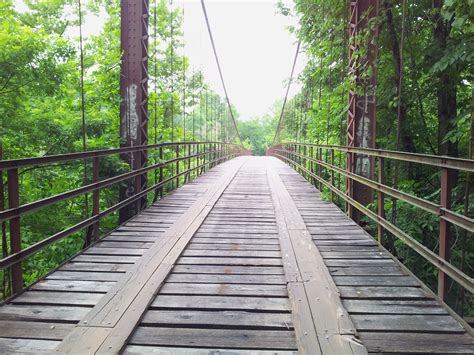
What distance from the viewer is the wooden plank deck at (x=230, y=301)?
6.88ft

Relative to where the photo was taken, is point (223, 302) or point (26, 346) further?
point (223, 302)

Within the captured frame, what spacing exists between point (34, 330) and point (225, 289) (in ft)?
3.87

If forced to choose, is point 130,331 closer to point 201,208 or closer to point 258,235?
point 258,235

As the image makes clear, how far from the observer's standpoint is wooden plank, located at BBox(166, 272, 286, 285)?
2955 millimetres

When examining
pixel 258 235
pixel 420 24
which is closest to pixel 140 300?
pixel 258 235

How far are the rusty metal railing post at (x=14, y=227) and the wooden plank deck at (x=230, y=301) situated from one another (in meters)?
0.12

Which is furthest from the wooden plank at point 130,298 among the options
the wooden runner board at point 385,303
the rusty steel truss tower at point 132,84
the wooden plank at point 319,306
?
the rusty steel truss tower at point 132,84

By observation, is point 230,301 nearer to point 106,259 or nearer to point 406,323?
point 406,323

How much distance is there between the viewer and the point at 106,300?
259 cm

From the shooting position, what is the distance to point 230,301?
260 centimetres

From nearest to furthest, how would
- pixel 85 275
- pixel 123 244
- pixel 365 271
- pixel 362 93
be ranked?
pixel 85 275 < pixel 365 271 < pixel 123 244 < pixel 362 93

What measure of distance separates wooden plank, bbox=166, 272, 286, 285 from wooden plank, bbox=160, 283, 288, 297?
79 mm

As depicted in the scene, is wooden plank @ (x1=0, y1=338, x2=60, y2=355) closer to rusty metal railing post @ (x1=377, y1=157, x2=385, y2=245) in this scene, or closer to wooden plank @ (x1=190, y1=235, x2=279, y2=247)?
wooden plank @ (x1=190, y1=235, x2=279, y2=247)

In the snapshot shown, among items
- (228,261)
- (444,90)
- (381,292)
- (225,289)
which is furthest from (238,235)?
(444,90)
